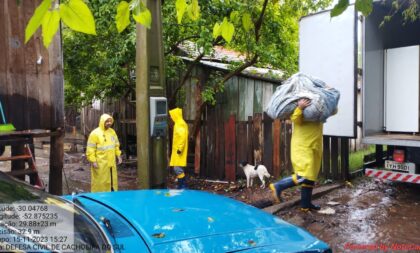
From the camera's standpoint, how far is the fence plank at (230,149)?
833 cm

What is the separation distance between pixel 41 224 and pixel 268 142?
6.42 metres

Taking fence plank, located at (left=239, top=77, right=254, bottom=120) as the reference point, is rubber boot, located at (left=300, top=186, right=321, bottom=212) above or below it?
below

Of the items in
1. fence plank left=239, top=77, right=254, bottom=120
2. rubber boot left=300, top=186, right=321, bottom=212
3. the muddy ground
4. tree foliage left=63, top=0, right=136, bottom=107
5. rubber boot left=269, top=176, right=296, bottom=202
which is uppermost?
tree foliage left=63, top=0, right=136, bottom=107

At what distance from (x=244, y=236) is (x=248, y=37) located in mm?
6435

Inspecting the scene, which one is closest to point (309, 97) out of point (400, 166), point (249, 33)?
point (400, 166)

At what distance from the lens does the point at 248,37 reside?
8.02m

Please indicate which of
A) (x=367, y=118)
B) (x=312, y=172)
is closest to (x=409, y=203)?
(x=367, y=118)

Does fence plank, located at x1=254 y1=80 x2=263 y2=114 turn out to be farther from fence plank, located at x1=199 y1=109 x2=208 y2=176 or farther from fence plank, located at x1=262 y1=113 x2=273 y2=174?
fence plank, located at x1=262 y1=113 x2=273 y2=174

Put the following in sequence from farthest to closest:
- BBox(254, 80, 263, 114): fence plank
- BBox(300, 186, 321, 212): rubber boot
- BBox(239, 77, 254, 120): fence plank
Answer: BBox(254, 80, 263, 114): fence plank
BBox(239, 77, 254, 120): fence plank
BBox(300, 186, 321, 212): rubber boot

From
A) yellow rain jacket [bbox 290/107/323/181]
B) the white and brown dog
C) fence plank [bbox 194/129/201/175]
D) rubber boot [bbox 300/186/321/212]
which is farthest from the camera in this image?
fence plank [bbox 194/129/201/175]

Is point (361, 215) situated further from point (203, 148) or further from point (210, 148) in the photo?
point (203, 148)

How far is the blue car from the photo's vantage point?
186cm

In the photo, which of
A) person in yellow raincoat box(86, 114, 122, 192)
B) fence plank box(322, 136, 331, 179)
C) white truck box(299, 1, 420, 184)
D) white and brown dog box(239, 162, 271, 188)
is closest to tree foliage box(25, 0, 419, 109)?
white truck box(299, 1, 420, 184)

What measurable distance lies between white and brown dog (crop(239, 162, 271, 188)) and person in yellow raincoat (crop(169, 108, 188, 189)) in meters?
1.19
